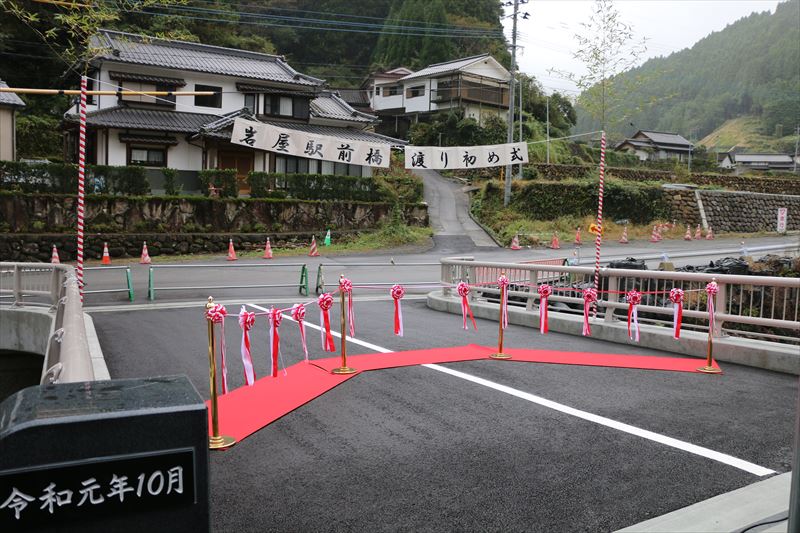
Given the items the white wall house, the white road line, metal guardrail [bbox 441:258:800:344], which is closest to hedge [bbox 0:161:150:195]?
the white wall house

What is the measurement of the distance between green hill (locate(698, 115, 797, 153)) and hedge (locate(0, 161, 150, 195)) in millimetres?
80646

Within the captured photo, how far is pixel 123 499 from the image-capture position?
224 centimetres

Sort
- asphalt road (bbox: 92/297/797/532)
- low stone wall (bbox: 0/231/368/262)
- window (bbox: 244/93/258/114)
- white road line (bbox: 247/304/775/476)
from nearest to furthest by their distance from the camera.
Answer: asphalt road (bbox: 92/297/797/532), white road line (bbox: 247/304/775/476), low stone wall (bbox: 0/231/368/262), window (bbox: 244/93/258/114)

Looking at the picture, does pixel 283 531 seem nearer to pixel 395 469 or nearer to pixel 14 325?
pixel 395 469

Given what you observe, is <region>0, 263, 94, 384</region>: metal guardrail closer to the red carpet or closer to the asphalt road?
the asphalt road

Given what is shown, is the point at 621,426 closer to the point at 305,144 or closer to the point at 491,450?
the point at 491,450

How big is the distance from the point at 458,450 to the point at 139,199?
26.1 meters

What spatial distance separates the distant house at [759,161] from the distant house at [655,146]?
487 cm

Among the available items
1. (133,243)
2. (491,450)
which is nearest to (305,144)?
(133,243)

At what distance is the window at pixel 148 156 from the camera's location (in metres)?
33.2

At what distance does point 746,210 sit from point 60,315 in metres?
45.1

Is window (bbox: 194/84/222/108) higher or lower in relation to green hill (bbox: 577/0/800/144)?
lower

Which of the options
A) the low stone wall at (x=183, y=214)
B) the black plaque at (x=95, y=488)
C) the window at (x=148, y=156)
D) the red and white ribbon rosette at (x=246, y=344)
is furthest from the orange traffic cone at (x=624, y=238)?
the black plaque at (x=95, y=488)

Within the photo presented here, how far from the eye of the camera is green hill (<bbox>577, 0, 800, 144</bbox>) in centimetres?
10538
